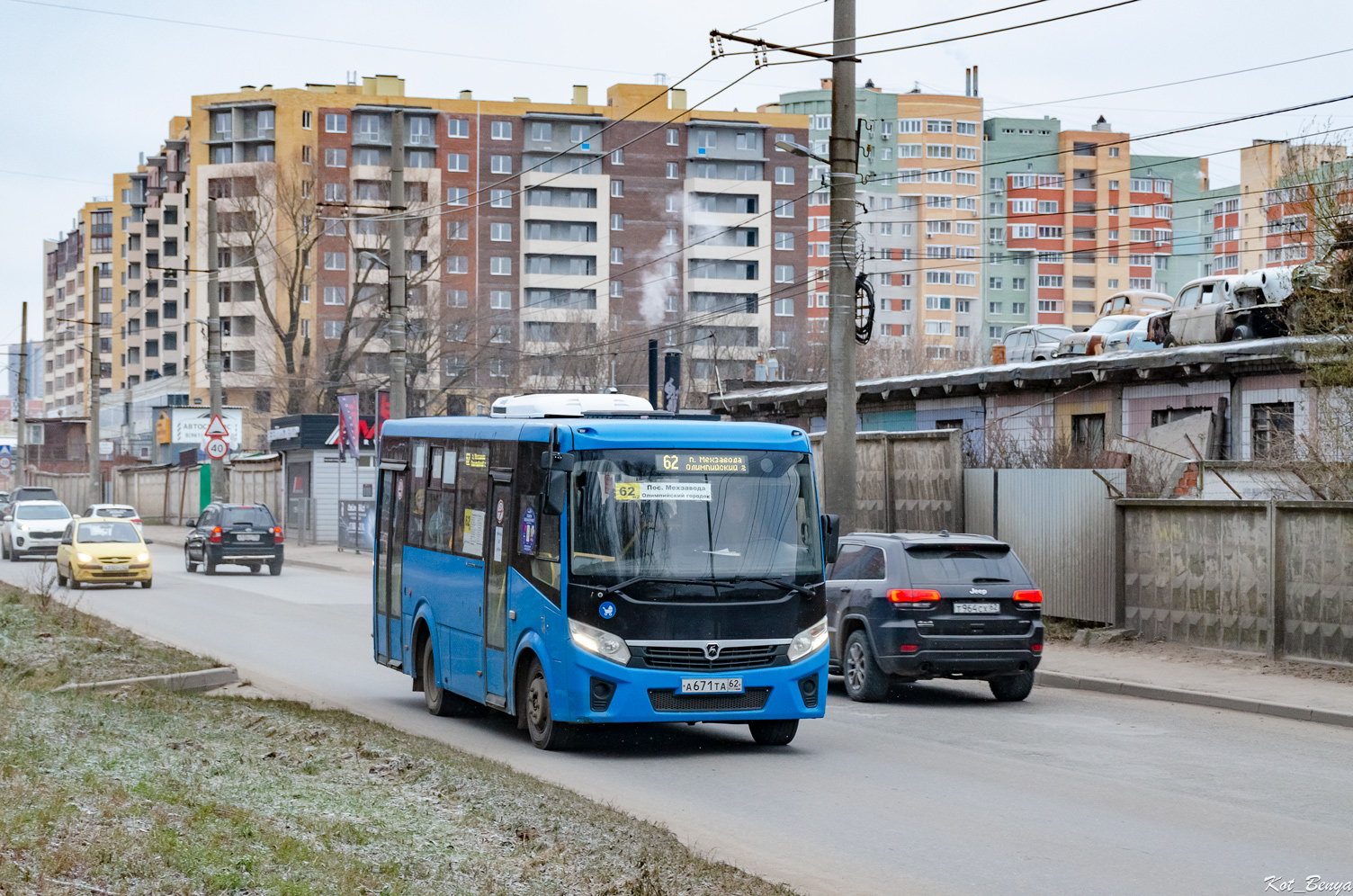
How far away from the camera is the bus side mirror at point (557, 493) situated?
11.9 m

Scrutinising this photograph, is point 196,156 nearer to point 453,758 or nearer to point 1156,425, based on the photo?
point 1156,425

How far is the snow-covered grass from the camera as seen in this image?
21.2ft

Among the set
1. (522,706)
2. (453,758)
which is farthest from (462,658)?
(453,758)

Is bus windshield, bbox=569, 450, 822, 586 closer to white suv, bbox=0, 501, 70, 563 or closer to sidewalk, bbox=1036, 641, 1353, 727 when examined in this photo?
sidewalk, bbox=1036, 641, 1353, 727

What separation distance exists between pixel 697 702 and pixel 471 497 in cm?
312

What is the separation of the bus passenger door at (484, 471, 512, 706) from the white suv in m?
34.0

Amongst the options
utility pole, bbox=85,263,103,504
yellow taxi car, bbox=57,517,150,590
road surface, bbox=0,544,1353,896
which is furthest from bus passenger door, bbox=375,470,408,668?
utility pole, bbox=85,263,103,504

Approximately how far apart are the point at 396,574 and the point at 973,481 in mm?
11125

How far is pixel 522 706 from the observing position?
41.7 ft

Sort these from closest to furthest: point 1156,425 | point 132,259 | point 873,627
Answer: point 873,627
point 1156,425
point 132,259

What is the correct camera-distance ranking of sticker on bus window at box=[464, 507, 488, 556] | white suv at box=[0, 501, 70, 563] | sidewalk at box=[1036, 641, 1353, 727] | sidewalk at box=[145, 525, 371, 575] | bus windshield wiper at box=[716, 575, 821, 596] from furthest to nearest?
white suv at box=[0, 501, 70, 563], sidewalk at box=[145, 525, 371, 575], sidewalk at box=[1036, 641, 1353, 727], sticker on bus window at box=[464, 507, 488, 556], bus windshield wiper at box=[716, 575, 821, 596]

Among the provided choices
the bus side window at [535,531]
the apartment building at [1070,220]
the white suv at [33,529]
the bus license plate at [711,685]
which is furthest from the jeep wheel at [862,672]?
the apartment building at [1070,220]

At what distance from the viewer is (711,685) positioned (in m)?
11.8

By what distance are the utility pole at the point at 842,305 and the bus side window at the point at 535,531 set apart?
7.89m
